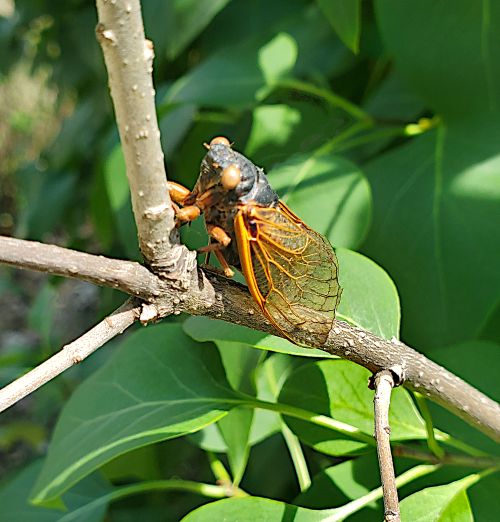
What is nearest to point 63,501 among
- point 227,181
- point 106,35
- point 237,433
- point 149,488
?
point 149,488

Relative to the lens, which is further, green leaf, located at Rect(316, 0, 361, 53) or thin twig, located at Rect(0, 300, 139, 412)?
green leaf, located at Rect(316, 0, 361, 53)

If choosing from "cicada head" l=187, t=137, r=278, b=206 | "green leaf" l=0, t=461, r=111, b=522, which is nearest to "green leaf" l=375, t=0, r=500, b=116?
"cicada head" l=187, t=137, r=278, b=206

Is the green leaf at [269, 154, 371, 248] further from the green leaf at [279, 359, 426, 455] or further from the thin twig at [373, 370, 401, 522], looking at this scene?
the thin twig at [373, 370, 401, 522]

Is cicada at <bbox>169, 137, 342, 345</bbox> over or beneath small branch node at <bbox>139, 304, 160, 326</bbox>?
over

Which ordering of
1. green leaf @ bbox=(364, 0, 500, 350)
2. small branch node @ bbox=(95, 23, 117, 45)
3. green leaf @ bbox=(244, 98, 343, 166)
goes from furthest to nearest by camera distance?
green leaf @ bbox=(244, 98, 343, 166), green leaf @ bbox=(364, 0, 500, 350), small branch node @ bbox=(95, 23, 117, 45)

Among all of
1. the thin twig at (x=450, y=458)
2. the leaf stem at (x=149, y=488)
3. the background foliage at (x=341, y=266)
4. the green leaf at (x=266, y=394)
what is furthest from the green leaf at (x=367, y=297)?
the leaf stem at (x=149, y=488)

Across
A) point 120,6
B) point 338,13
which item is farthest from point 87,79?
point 120,6
